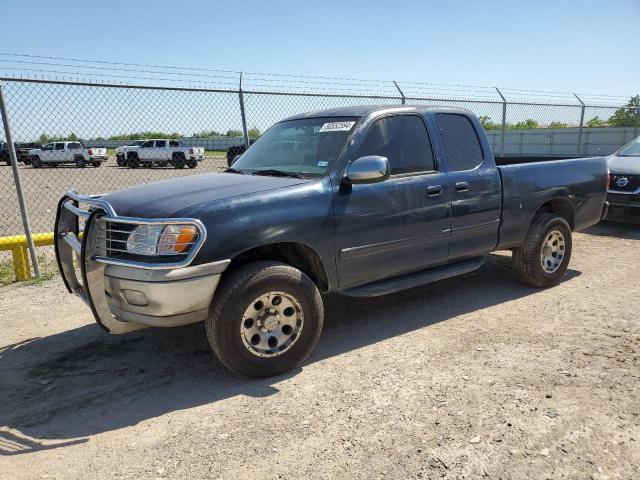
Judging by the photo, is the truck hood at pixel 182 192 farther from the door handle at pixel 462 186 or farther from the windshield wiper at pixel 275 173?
the door handle at pixel 462 186

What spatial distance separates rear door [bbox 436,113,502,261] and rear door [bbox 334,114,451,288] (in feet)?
0.50

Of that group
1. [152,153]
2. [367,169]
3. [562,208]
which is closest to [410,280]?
[367,169]

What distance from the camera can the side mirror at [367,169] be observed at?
3.70 meters

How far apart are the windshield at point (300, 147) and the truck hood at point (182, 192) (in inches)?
10.8

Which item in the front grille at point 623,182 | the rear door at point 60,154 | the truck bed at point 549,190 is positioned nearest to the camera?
the truck bed at point 549,190

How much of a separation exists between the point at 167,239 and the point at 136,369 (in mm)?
1276

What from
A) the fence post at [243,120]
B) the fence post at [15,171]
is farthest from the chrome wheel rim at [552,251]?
the fence post at [15,171]

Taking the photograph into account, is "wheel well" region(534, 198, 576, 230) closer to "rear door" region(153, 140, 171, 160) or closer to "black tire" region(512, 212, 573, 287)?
"black tire" region(512, 212, 573, 287)

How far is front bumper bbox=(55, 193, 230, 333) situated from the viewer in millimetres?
3143

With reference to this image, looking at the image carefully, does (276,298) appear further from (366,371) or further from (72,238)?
(72,238)

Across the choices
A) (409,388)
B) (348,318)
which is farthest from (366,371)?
(348,318)

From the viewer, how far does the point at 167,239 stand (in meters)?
3.19

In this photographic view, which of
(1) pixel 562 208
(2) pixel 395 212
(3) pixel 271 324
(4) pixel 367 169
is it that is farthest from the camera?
(1) pixel 562 208

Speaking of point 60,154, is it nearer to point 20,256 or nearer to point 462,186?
point 20,256
